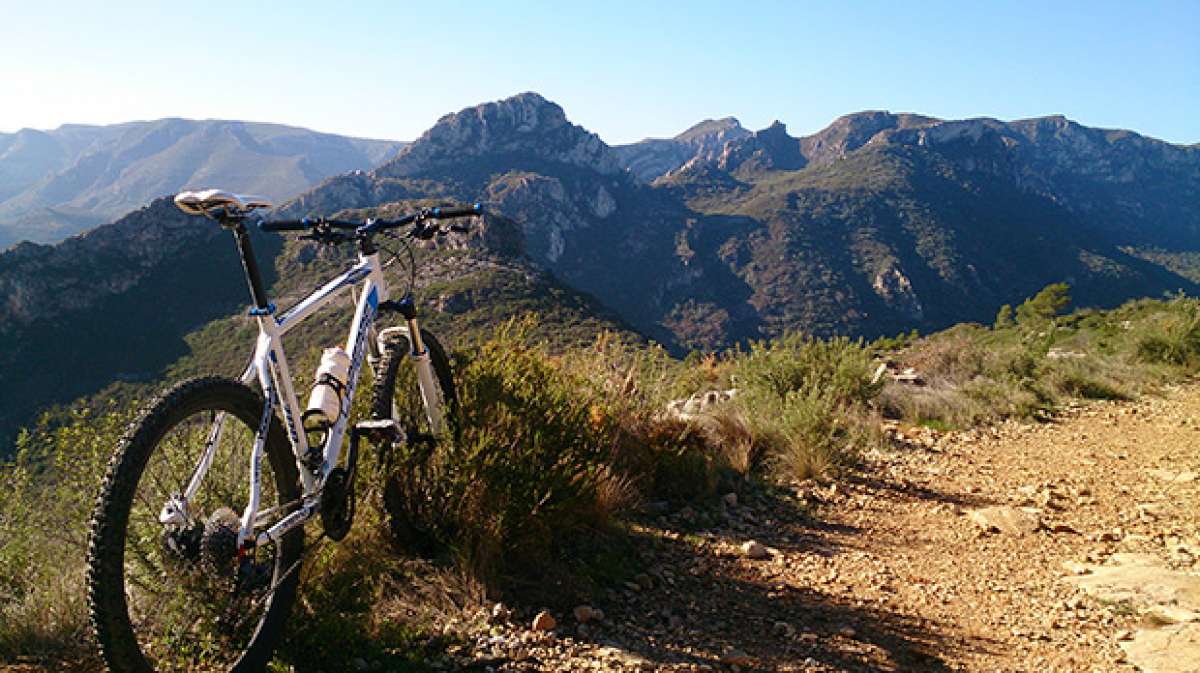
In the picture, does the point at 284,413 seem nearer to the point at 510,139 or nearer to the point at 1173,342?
the point at 1173,342

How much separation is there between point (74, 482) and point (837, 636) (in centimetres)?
340

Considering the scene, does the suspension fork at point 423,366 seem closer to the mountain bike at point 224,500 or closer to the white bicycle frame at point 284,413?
the white bicycle frame at point 284,413

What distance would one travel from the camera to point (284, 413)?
7.75 ft

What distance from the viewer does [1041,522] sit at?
477 cm

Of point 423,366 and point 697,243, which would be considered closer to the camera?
point 423,366

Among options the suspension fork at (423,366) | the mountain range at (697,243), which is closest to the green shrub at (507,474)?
the suspension fork at (423,366)

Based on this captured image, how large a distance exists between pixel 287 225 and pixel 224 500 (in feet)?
3.65

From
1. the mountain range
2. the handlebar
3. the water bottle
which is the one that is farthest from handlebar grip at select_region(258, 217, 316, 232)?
the mountain range

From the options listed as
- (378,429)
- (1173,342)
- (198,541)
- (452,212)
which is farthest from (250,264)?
(1173,342)

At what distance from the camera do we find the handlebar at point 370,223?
9.00 ft

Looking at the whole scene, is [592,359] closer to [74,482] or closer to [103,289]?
[74,482]

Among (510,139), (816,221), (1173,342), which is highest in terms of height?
(510,139)

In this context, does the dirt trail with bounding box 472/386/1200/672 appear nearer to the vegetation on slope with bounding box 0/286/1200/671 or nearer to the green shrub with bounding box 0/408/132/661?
the vegetation on slope with bounding box 0/286/1200/671

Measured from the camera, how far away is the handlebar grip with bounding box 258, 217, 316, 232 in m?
2.61
